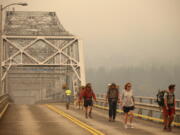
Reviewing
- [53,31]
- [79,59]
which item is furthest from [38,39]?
[53,31]

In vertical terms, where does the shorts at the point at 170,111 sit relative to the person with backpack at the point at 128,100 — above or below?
below

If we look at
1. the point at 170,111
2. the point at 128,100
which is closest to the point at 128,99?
the point at 128,100

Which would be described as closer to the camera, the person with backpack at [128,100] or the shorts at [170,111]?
the shorts at [170,111]

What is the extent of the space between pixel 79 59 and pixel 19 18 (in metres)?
23.2

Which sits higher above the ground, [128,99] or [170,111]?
[128,99]

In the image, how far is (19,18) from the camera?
98375mm

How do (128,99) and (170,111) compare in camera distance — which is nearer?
(170,111)

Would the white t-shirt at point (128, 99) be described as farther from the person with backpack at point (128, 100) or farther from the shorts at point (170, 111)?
the shorts at point (170, 111)

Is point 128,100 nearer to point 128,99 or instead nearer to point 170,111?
point 128,99

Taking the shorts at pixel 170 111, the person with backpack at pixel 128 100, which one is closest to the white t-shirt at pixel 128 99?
the person with backpack at pixel 128 100

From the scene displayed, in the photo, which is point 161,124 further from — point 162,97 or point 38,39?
point 38,39

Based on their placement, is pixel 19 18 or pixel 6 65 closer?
pixel 6 65

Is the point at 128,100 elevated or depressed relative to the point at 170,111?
elevated

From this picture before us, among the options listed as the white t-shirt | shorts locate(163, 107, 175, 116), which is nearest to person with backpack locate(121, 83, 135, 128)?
the white t-shirt
